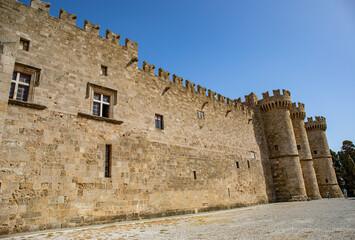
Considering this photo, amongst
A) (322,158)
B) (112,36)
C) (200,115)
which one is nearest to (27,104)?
(112,36)

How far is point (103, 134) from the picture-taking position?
414 inches

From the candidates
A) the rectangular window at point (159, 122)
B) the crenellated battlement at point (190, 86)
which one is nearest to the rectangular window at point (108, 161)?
the rectangular window at point (159, 122)

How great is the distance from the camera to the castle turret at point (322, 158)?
29.0m

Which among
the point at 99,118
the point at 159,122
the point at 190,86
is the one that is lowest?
the point at 99,118

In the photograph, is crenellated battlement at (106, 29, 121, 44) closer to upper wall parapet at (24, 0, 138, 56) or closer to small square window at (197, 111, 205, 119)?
upper wall parapet at (24, 0, 138, 56)

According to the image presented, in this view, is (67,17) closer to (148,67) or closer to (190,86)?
(148,67)

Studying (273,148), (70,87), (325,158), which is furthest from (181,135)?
(325,158)

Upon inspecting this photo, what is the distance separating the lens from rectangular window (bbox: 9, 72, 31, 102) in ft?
28.6

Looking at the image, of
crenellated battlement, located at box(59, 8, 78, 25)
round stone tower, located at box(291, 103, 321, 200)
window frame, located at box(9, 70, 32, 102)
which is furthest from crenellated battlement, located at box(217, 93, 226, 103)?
window frame, located at box(9, 70, 32, 102)

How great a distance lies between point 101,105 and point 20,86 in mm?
3246

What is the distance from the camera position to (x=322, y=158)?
30.6 m

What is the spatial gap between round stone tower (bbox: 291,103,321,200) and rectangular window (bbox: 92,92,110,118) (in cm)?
2195

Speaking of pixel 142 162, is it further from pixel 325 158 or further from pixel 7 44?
pixel 325 158

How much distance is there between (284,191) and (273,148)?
4112mm
